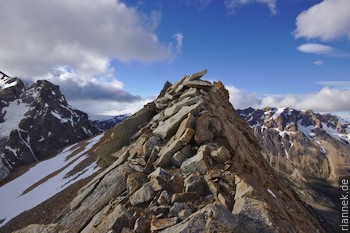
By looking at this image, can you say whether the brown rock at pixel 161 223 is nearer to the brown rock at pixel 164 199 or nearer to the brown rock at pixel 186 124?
the brown rock at pixel 164 199

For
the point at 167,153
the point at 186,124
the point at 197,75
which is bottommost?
the point at 167,153

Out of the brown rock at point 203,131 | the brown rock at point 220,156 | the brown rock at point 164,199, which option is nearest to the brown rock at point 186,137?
the brown rock at point 203,131

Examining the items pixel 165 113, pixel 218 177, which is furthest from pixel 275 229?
pixel 165 113

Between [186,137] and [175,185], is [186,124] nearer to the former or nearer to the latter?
[186,137]

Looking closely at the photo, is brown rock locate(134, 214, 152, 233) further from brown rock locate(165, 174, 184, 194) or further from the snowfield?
the snowfield

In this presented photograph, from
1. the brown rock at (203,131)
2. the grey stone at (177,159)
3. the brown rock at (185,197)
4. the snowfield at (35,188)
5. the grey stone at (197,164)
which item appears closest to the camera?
the brown rock at (185,197)

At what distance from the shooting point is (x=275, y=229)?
46.6ft

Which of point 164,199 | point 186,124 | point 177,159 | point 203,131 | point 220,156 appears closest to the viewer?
point 164,199

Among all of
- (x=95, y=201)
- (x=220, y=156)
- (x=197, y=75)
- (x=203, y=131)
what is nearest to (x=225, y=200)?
(x=220, y=156)

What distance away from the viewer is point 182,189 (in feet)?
55.3

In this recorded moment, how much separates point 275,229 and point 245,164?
30.2 feet

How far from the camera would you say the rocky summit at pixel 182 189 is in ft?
46.9

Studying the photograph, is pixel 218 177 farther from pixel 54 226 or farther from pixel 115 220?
pixel 54 226

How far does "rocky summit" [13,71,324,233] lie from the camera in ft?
46.9
